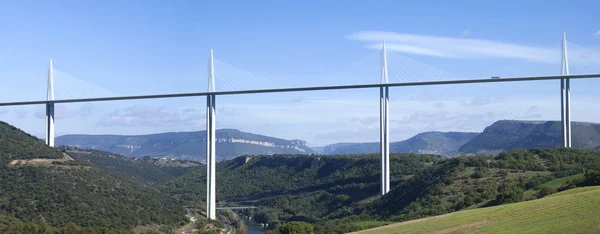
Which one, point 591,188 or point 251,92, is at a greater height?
point 251,92

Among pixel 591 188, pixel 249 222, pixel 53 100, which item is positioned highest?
pixel 53 100

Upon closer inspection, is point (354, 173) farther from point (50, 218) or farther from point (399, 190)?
point (50, 218)

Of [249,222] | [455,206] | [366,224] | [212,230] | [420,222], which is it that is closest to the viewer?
[420,222]

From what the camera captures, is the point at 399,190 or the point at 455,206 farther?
the point at 399,190

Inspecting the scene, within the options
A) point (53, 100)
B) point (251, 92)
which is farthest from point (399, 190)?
point (53, 100)

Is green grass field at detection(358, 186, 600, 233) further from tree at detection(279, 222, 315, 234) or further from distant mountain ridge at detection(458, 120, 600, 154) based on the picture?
distant mountain ridge at detection(458, 120, 600, 154)

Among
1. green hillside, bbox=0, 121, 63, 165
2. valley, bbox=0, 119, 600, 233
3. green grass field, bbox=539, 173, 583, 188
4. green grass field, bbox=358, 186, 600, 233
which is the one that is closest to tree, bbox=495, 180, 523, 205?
valley, bbox=0, 119, 600, 233
